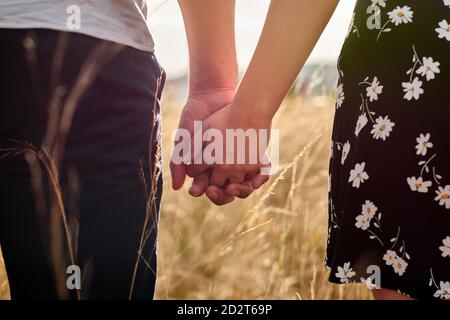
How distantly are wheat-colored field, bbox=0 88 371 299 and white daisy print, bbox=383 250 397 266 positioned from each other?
2.63ft

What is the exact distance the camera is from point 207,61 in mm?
1680

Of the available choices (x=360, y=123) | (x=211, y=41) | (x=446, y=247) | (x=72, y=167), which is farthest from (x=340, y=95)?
(x=211, y=41)

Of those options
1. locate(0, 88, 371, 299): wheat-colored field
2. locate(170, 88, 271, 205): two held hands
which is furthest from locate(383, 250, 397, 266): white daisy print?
locate(0, 88, 371, 299): wheat-colored field

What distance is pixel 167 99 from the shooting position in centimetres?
307

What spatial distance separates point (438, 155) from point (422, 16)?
0.20 metres

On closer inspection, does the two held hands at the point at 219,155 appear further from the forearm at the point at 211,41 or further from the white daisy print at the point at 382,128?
the white daisy print at the point at 382,128

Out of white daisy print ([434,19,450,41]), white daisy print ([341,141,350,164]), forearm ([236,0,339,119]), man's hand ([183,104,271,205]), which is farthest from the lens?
man's hand ([183,104,271,205])

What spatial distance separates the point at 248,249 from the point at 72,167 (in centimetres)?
112

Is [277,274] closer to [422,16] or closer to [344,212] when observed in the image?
[344,212]

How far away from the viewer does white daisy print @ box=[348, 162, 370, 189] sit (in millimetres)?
1119

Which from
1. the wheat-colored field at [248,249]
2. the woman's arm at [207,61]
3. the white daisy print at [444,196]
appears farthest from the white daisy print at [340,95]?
the wheat-colored field at [248,249]

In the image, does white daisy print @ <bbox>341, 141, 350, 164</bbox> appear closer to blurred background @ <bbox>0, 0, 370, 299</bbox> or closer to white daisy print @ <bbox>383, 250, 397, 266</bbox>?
white daisy print @ <bbox>383, 250, 397, 266</bbox>
